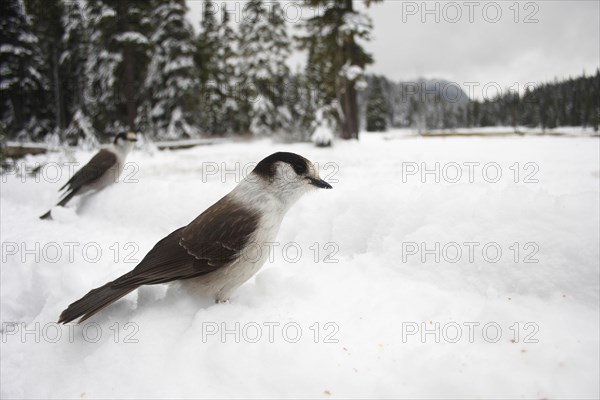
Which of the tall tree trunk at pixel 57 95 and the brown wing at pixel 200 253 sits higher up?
the tall tree trunk at pixel 57 95

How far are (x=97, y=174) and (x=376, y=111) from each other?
49349mm

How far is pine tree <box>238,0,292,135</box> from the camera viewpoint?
27.5 meters

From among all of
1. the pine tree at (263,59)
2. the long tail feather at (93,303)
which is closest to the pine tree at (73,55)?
the pine tree at (263,59)

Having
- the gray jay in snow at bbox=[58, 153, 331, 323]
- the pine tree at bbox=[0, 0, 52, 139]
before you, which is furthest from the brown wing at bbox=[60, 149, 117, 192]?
the pine tree at bbox=[0, 0, 52, 139]

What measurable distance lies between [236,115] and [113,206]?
1139 inches

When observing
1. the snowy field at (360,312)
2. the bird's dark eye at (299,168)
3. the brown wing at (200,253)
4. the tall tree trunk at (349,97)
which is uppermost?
the tall tree trunk at (349,97)

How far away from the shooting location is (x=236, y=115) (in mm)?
32406

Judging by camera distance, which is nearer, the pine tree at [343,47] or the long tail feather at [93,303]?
the long tail feather at [93,303]

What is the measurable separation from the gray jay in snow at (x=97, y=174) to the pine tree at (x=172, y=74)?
19968mm

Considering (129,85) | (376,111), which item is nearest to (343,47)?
(129,85)

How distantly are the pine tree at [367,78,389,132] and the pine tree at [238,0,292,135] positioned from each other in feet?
80.3

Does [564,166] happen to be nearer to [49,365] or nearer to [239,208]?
[239,208]

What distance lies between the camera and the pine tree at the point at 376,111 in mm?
50344

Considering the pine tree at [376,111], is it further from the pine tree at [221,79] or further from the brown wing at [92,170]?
the brown wing at [92,170]
